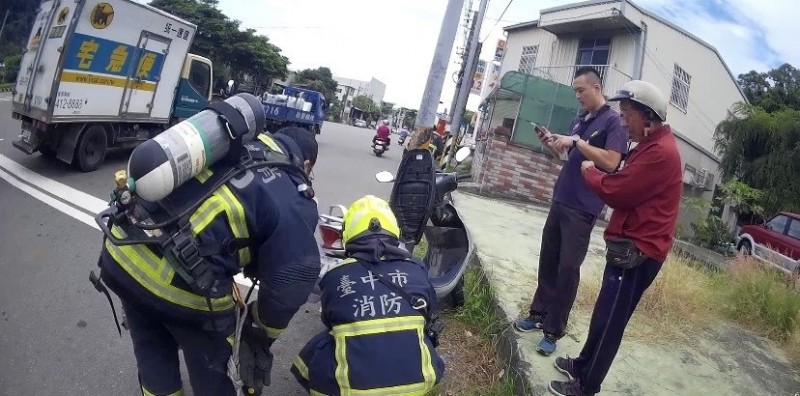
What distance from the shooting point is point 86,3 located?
702cm

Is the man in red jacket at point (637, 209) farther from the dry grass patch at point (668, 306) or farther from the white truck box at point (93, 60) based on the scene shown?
the white truck box at point (93, 60)

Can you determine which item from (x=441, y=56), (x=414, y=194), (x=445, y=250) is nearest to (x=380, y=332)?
(x=414, y=194)

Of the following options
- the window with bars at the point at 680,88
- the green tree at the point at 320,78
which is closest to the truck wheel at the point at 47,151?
the window with bars at the point at 680,88

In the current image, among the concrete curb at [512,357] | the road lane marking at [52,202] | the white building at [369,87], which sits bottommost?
the road lane marking at [52,202]

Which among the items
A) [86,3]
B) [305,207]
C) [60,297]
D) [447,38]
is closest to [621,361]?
[305,207]

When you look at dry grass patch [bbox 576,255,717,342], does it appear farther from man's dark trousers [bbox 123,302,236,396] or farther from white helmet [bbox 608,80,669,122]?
man's dark trousers [bbox 123,302,236,396]

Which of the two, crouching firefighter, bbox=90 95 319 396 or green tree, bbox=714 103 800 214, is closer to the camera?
crouching firefighter, bbox=90 95 319 396

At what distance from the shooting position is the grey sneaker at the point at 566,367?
282 centimetres

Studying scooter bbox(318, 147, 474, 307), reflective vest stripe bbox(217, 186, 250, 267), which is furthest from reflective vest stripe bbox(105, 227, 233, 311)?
scooter bbox(318, 147, 474, 307)

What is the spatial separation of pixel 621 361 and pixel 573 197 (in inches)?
44.3

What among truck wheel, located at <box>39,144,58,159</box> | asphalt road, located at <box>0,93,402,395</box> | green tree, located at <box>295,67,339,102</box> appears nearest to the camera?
asphalt road, located at <box>0,93,402,395</box>

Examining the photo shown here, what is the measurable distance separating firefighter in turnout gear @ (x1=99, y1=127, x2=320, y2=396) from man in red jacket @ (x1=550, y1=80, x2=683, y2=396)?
4.85ft

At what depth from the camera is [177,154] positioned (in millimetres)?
1658

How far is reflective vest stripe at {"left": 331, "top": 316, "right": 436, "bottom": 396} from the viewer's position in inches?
79.0
